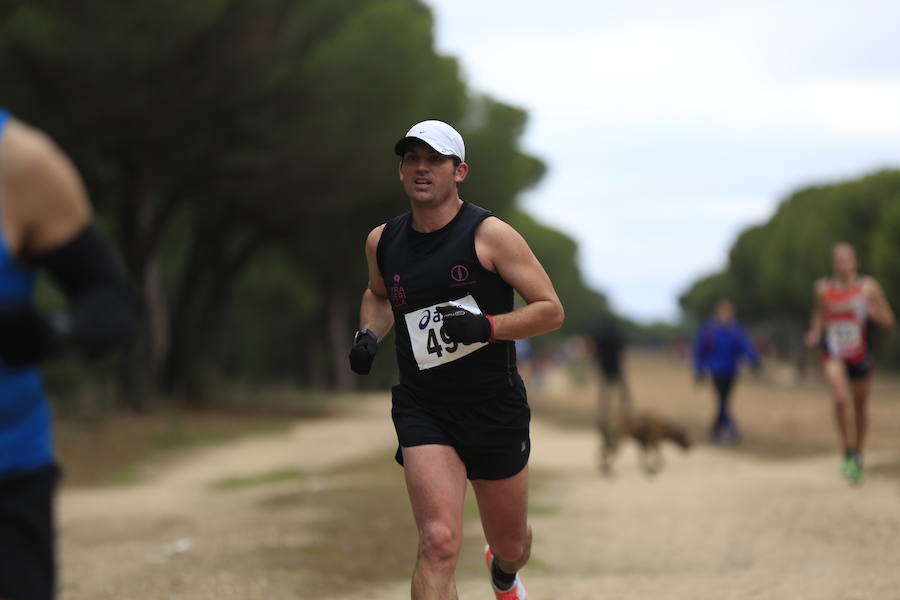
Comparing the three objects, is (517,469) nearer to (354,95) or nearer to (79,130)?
(79,130)

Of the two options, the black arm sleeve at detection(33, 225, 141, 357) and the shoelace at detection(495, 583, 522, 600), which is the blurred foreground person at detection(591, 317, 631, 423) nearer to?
the shoelace at detection(495, 583, 522, 600)

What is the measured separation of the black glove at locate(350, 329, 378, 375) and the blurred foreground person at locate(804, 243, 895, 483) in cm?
721

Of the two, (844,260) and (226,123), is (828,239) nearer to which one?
(226,123)

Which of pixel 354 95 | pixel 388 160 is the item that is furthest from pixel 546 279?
pixel 388 160

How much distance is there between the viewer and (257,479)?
16219mm

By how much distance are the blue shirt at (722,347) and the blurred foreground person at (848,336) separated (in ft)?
20.5

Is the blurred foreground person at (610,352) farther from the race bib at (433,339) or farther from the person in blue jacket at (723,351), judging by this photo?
the race bib at (433,339)

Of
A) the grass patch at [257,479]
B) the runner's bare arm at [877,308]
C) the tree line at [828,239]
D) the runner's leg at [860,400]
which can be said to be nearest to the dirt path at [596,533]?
the grass patch at [257,479]

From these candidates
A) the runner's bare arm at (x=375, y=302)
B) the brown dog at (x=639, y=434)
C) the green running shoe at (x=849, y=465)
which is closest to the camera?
the runner's bare arm at (x=375, y=302)

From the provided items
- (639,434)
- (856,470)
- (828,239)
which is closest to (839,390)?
(856,470)

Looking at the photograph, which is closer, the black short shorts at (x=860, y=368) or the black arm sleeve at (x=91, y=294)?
the black arm sleeve at (x=91, y=294)

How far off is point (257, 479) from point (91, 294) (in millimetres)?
13379

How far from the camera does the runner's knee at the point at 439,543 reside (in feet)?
16.6

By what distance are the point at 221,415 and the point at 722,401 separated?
47.2 feet
